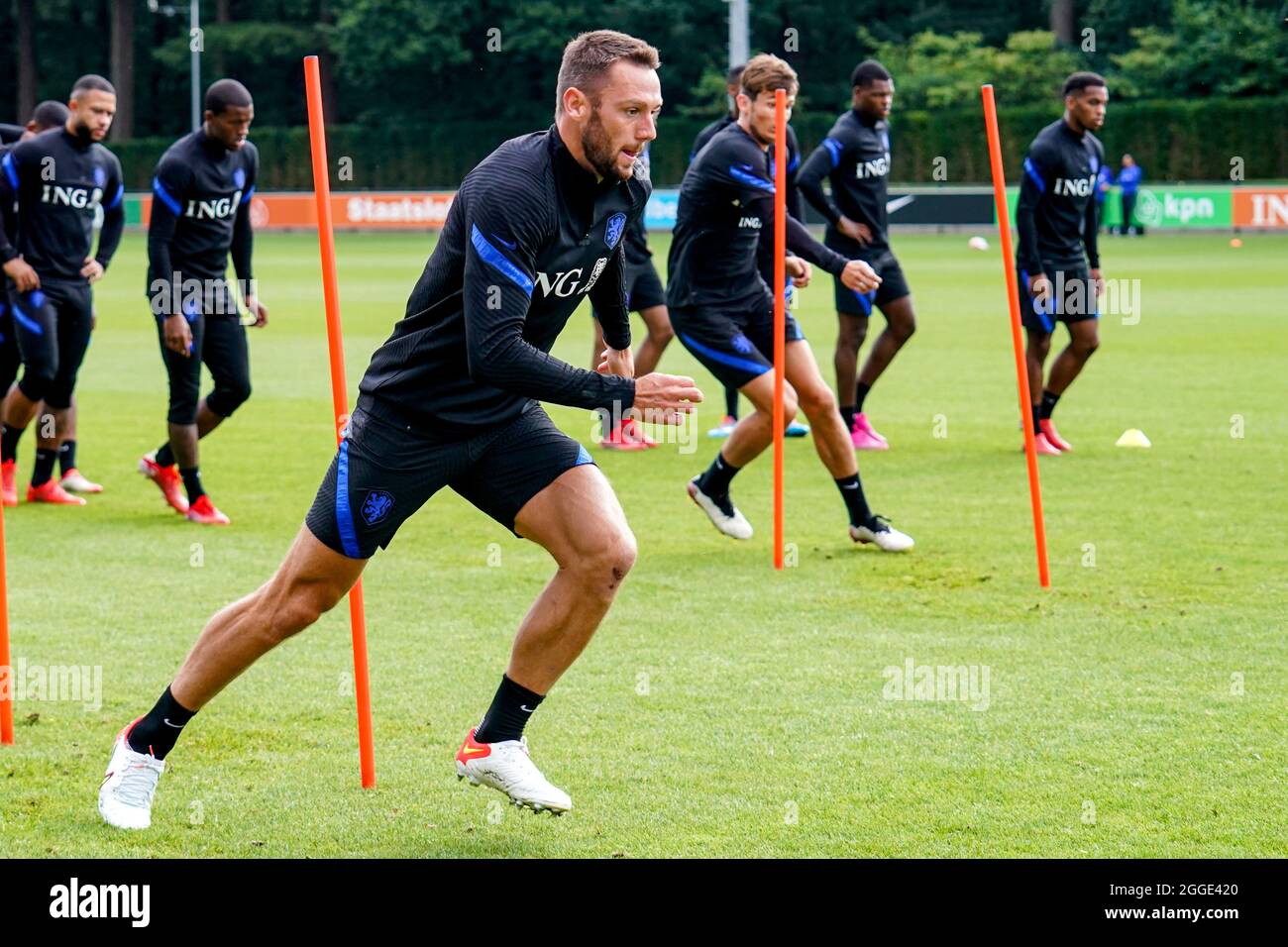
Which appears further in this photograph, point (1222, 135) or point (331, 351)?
point (1222, 135)

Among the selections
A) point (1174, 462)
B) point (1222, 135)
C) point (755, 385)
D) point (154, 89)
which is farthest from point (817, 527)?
point (154, 89)

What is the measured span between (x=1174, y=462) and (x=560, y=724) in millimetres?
6923

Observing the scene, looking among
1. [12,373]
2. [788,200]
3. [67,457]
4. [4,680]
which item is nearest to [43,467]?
[67,457]

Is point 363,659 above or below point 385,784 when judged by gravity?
above

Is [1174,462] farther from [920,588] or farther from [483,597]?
[483,597]

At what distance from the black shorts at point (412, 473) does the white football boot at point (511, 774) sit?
64 centimetres

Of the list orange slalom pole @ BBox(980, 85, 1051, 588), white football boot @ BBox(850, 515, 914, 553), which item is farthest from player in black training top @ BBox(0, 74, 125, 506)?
orange slalom pole @ BBox(980, 85, 1051, 588)

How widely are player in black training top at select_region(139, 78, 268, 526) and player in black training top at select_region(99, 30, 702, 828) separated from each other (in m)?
5.12

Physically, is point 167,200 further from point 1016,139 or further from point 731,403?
point 1016,139

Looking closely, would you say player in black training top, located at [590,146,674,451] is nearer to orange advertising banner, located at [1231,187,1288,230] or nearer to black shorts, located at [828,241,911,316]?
black shorts, located at [828,241,911,316]

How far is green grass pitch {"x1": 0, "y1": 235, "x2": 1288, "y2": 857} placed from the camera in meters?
5.19

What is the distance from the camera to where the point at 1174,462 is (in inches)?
473

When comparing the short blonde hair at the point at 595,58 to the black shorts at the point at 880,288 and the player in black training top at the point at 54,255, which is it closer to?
the player in black training top at the point at 54,255

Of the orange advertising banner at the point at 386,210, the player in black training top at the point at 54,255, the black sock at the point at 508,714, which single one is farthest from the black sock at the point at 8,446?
the orange advertising banner at the point at 386,210
